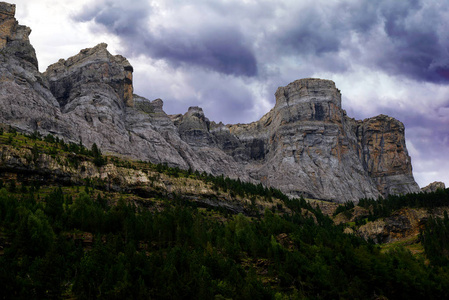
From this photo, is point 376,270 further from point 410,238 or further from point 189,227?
point 410,238

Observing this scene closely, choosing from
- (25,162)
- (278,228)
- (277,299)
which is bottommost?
(277,299)

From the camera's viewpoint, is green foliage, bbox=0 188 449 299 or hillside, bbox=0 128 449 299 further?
hillside, bbox=0 128 449 299

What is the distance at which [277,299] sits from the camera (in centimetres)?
8381

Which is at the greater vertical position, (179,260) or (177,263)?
(179,260)

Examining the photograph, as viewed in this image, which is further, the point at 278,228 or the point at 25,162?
the point at 25,162

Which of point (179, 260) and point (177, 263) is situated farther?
point (179, 260)

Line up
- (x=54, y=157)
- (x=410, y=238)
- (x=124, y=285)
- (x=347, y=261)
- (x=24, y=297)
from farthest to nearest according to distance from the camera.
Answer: (x=54, y=157)
(x=410, y=238)
(x=347, y=261)
(x=124, y=285)
(x=24, y=297)

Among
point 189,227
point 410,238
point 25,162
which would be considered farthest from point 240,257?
point 25,162

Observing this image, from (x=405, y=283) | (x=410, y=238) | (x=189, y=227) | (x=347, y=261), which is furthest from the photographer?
(x=410, y=238)

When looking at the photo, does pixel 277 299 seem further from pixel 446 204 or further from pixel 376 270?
pixel 446 204

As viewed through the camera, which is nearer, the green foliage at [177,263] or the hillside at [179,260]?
the green foliage at [177,263]

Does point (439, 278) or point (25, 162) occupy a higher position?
point (25, 162)

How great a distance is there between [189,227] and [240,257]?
26268 millimetres

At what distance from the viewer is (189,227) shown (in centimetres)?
13588
